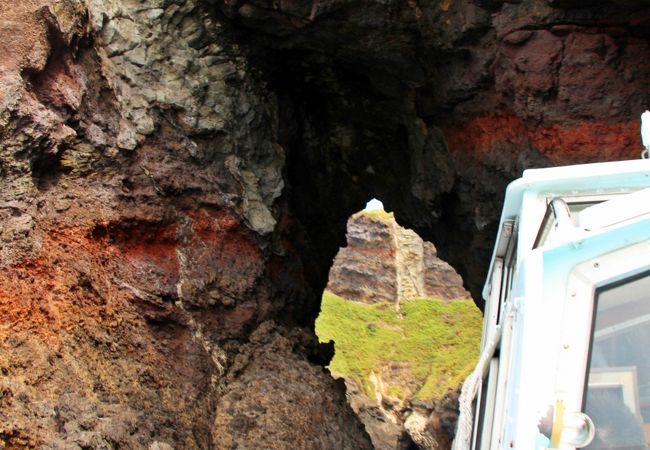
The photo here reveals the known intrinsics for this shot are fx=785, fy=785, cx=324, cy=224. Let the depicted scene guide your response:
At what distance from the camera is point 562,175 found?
3.29 metres

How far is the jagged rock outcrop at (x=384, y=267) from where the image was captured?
3127 cm

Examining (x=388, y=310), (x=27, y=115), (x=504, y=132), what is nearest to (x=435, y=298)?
(x=388, y=310)

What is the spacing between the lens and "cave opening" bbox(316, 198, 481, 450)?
22844 millimetres

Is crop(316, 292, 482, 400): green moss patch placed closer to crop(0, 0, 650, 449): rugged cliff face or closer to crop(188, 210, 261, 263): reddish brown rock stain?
crop(0, 0, 650, 449): rugged cliff face

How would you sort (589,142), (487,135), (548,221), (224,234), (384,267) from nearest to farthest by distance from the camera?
(548,221)
(589,142)
(224,234)
(487,135)
(384,267)

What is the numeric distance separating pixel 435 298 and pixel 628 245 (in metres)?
28.5

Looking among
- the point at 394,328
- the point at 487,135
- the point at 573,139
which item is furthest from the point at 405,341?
the point at 573,139

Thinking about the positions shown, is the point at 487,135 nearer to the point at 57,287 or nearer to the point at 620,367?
the point at 57,287

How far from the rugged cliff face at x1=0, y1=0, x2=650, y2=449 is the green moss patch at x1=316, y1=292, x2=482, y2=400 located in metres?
14.3

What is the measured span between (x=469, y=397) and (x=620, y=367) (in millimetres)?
788

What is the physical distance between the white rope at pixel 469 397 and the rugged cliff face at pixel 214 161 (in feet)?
11.8

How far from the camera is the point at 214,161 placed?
8828 millimetres

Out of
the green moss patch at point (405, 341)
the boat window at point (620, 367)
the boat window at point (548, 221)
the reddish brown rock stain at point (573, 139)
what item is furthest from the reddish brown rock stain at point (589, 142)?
A: the green moss patch at point (405, 341)

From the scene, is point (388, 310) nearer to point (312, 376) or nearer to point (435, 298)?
point (435, 298)
